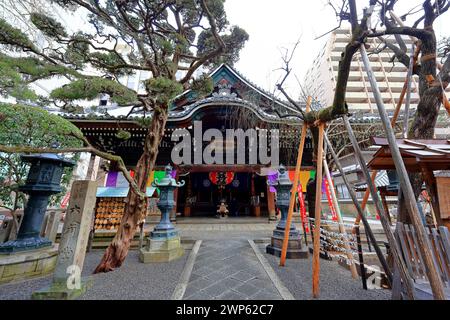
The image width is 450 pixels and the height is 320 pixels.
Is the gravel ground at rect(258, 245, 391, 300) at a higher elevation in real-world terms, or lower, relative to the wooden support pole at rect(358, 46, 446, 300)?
lower

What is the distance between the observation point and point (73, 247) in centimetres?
271

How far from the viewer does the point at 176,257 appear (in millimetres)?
4504

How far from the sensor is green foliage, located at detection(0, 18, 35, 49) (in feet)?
11.0

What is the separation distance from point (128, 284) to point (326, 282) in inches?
135

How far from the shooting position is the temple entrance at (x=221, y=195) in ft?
38.4

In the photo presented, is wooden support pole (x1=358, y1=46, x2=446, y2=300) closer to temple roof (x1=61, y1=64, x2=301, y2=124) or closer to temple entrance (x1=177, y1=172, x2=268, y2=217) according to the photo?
temple roof (x1=61, y1=64, x2=301, y2=124)

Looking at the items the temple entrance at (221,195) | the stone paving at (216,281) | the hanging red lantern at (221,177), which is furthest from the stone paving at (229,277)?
the temple entrance at (221,195)

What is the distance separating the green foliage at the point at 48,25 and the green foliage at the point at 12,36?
68 centimetres

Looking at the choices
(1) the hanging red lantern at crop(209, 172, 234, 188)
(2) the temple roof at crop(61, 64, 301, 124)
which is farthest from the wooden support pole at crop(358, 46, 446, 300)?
(1) the hanging red lantern at crop(209, 172, 234, 188)

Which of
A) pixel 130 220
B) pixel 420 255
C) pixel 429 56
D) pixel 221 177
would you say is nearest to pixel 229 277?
pixel 130 220

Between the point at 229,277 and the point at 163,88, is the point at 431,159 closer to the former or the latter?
the point at 229,277

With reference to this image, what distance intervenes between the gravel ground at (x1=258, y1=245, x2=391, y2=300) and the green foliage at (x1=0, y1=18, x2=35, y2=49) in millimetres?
6636

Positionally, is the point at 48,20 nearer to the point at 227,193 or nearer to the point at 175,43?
the point at 175,43

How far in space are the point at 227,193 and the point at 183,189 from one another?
3.04 m
